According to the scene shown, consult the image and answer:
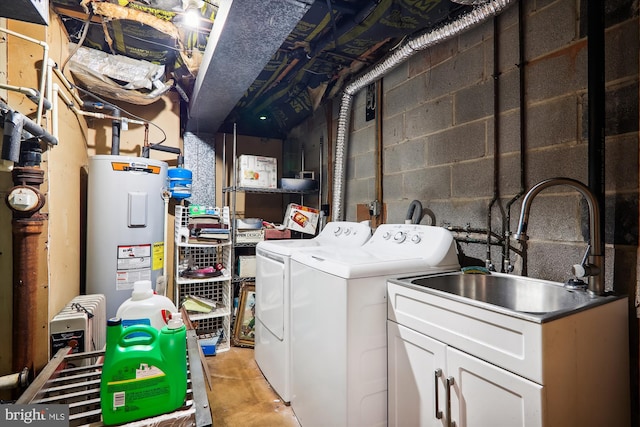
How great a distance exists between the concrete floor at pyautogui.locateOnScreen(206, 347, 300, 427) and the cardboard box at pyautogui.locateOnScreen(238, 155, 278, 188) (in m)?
1.59

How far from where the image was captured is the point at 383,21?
73.5 inches

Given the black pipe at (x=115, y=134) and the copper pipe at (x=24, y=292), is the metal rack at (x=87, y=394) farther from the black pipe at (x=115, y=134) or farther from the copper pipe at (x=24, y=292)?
the black pipe at (x=115, y=134)

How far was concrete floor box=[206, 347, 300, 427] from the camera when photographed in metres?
1.92

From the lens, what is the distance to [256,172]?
3.18 metres

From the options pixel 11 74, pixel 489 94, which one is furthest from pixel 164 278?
pixel 489 94

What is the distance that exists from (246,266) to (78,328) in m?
1.54

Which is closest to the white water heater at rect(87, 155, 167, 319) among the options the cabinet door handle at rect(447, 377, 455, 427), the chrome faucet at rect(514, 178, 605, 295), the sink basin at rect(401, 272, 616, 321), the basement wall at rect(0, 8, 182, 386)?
the basement wall at rect(0, 8, 182, 386)

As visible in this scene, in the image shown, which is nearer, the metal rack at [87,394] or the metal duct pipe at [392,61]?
the metal rack at [87,394]

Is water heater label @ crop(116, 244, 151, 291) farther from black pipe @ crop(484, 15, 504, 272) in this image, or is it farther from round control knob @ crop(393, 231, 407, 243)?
black pipe @ crop(484, 15, 504, 272)

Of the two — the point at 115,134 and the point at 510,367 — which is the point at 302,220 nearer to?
the point at 115,134

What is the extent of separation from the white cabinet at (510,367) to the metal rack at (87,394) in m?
0.86

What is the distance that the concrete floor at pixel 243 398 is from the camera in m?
1.92

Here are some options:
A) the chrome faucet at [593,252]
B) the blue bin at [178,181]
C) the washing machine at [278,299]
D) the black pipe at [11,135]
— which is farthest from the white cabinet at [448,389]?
the blue bin at [178,181]

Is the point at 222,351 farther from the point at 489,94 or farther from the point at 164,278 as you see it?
the point at 489,94
